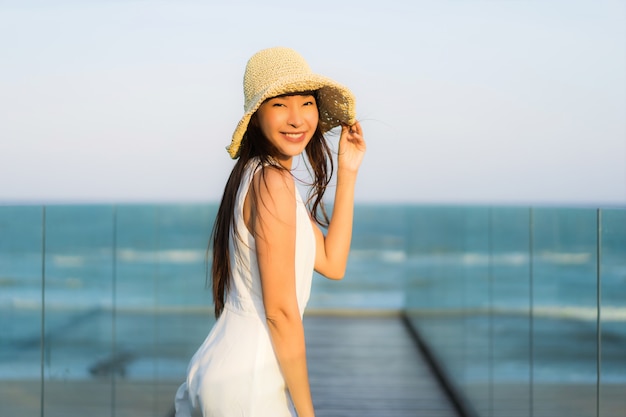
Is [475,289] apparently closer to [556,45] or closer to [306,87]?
[556,45]

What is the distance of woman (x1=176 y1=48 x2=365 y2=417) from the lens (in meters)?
1.42

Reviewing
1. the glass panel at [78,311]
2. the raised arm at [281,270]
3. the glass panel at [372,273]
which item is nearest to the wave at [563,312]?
the raised arm at [281,270]

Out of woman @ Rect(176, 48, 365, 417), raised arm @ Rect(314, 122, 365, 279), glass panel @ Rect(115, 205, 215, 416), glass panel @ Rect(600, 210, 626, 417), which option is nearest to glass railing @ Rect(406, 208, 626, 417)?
glass panel @ Rect(600, 210, 626, 417)

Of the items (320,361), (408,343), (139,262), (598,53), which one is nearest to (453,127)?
(408,343)

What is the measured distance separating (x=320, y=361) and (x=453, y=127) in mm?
4270

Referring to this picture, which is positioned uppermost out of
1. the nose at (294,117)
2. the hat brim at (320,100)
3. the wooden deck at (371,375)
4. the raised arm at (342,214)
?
the hat brim at (320,100)

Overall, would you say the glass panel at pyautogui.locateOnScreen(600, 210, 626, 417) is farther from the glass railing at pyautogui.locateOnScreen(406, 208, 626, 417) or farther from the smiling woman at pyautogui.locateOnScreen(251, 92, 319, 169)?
the smiling woman at pyautogui.locateOnScreen(251, 92, 319, 169)

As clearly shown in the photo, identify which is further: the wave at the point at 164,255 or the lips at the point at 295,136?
the wave at the point at 164,255

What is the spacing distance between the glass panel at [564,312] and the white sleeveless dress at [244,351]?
1.52 meters

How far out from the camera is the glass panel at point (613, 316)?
98.7 inches

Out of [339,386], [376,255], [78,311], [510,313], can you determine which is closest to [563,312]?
[510,313]

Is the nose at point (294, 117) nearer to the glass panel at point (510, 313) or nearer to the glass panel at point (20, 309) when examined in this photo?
the glass panel at point (20, 309)

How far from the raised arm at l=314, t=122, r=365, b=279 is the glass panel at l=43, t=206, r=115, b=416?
1.69 m

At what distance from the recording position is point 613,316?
2.56 metres
